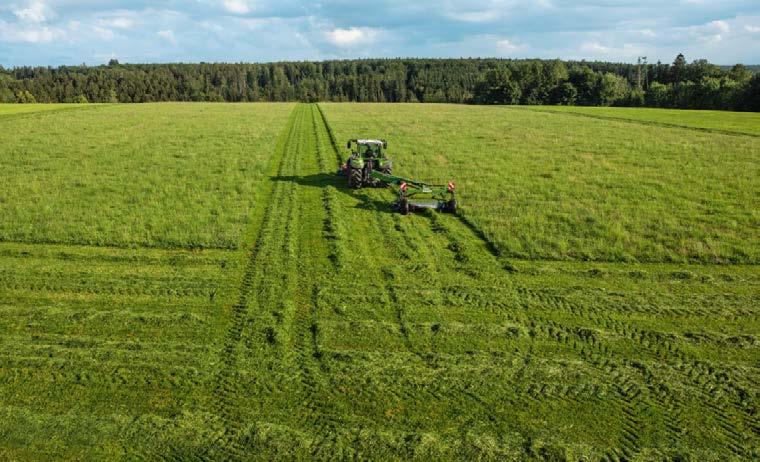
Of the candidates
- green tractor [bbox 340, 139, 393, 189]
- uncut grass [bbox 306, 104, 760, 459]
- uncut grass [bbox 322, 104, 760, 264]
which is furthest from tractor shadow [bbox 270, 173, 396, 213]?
uncut grass [bbox 306, 104, 760, 459]

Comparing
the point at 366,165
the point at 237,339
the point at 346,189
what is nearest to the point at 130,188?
the point at 346,189

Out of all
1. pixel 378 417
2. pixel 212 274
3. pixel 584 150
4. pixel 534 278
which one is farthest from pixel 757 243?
pixel 584 150

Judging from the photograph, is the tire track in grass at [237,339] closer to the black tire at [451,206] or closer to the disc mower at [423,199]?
the disc mower at [423,199]

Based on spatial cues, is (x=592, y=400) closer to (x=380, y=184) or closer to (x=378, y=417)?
(x=378, y=417)

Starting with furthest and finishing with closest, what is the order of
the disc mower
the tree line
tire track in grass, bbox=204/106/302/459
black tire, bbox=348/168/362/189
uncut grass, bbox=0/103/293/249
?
the tree line < black tire, bbox=348/168/362/189 < the disc mower < uncut grass, bbox=0/103/293/249 < tire track in grass, bbox=204/106/302/459

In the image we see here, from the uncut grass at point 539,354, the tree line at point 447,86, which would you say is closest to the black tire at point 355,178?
the uncut grass at point 539,354

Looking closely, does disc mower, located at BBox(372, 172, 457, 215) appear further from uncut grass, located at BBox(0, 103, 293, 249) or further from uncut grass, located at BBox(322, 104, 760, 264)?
uncut grass, located at BBox(0, 103, 293, 249)
